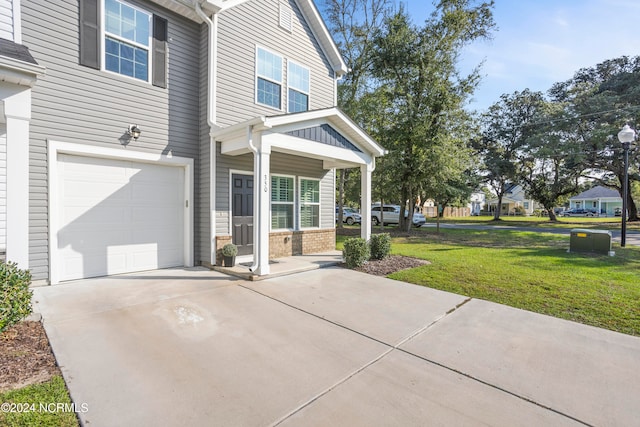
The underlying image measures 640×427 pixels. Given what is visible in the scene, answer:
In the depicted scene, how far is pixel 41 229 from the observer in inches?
204

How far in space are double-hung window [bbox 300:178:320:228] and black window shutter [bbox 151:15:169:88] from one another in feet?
13.7

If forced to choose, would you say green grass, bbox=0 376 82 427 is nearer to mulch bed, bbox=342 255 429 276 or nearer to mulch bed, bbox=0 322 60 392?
mulch bed, bbox=0 322 60 392

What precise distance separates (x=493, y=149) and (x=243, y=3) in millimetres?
28402

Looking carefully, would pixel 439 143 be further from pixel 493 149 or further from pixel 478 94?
pixel 493 149

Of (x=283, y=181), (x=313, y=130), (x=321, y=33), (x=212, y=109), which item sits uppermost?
(x=321, y=33)

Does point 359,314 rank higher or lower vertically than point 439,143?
lower

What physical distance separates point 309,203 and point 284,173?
126 centimetres

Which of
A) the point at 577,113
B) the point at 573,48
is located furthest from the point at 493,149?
the point at 573,48

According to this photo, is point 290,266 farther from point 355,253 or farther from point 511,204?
point 511,204

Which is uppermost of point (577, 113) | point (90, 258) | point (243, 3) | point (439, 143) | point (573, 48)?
point (577, 113)

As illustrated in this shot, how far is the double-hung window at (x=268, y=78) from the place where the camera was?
7.78 metres

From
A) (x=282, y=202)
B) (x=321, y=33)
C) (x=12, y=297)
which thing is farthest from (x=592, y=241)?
(x=12, y=297)

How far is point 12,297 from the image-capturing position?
3227mm

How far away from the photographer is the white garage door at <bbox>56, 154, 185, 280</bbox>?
18.2ft
